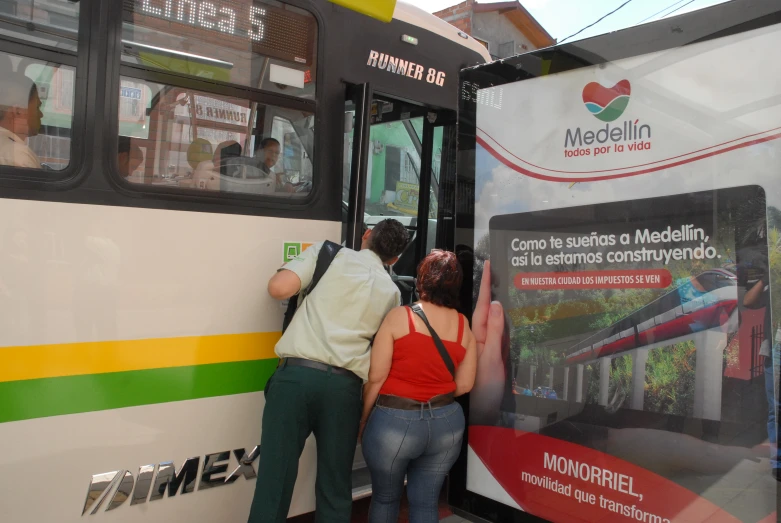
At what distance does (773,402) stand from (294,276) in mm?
2005

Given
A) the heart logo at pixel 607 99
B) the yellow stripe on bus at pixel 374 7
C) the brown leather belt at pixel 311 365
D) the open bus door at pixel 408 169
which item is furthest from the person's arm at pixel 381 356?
the yellow stripe on bus at pixel 374 7

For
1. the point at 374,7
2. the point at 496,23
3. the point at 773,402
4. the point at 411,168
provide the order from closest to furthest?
the point at 773,402 < the point at 374,7 < the point at 411,168 < the point at 496,23

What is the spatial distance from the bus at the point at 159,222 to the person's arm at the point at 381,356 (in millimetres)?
617

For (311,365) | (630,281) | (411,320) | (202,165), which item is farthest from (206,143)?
(630,281)

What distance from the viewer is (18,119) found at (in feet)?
A: 8.52

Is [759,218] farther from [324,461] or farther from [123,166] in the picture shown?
[123,166]

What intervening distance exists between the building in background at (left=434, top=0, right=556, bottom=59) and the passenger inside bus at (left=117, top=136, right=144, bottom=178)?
13360mm

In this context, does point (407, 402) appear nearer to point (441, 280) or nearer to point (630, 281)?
point (441, 280)

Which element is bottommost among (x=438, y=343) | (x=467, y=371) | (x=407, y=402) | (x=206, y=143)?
(x=407, y=402)

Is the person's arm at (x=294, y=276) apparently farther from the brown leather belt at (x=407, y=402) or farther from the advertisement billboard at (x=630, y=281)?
the advertisement billboard at (x=630, y=281)

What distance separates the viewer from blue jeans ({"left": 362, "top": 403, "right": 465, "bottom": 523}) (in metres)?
2.98

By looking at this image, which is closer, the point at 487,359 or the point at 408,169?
the point at 487,359

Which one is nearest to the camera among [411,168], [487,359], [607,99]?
[607,99]

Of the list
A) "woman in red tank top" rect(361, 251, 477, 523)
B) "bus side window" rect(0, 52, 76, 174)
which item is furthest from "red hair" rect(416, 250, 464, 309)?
"bus side window" rect(0, 52, 76, 174)
